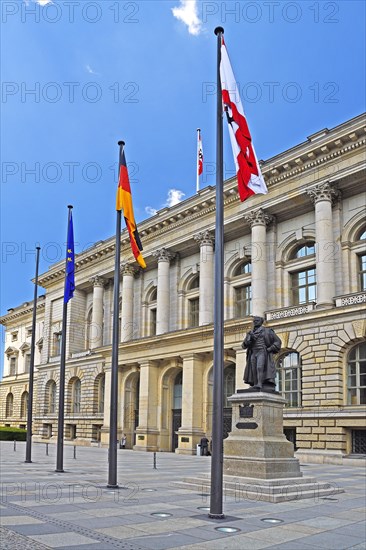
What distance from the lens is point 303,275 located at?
40.5 meters

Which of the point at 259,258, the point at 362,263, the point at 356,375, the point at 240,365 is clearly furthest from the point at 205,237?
the point at 356,375

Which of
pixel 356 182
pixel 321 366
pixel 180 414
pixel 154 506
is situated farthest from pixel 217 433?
pixel 180 414

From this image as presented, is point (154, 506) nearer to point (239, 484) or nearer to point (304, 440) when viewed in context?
point (239, 484)

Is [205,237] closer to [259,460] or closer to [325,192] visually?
[325,192]

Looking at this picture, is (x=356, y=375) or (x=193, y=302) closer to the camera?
(x=356, y=375)

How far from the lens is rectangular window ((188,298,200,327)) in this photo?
49.3 m

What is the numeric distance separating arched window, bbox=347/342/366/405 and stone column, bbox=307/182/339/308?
326cm

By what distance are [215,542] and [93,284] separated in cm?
5216

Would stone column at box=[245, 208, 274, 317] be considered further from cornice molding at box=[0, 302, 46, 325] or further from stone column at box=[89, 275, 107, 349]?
cornice molding at box=[0, 302, 46, 325]

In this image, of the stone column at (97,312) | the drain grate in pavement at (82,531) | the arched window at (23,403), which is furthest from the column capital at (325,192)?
the arched window at (23,403)

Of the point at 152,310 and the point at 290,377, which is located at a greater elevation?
the point at 152,310

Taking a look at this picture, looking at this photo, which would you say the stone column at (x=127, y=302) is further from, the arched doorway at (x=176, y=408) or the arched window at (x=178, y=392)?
the arched doorway at (x=176, y=408)

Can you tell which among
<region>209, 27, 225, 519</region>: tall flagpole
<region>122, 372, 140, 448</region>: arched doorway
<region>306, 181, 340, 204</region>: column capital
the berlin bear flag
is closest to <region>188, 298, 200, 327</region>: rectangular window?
<region>122, 372, 140, 448</region>: arched doorway

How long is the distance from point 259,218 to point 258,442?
27.4 meters
